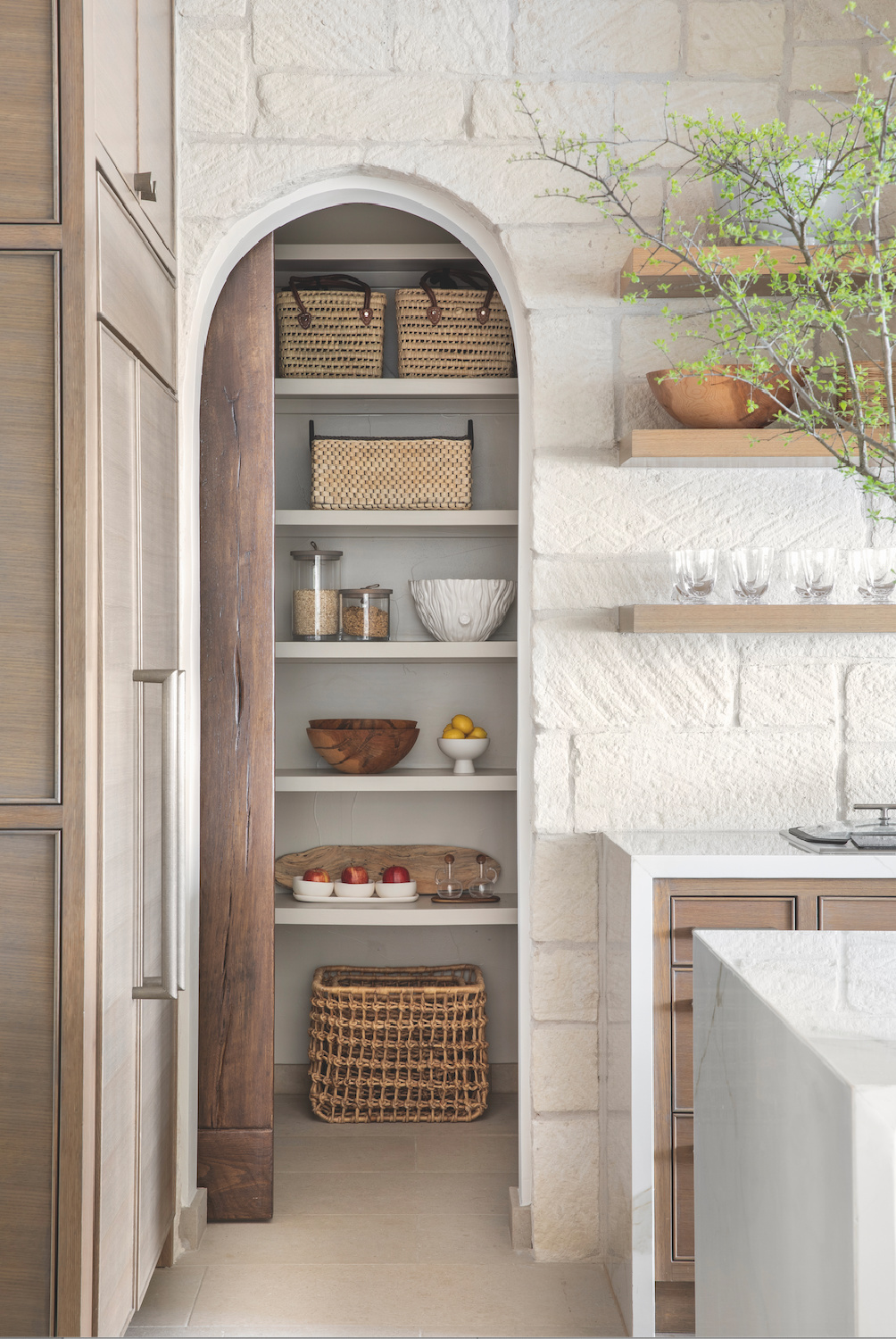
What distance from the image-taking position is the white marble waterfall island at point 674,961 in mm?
2016

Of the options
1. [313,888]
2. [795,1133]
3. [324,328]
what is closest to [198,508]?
[324,328]

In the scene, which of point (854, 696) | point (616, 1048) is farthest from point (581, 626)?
point (616, 1048)

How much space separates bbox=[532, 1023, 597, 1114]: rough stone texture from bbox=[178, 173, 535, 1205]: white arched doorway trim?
0.12 ft

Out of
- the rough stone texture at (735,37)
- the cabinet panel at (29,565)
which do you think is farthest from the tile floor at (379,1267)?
the rough stone texture at (735,37)

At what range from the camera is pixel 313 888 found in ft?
10.0

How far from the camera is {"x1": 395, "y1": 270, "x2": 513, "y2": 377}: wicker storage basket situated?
118 inches

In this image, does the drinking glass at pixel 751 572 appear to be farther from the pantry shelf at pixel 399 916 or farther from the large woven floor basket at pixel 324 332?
the large woven floor basket at pixel 324 332

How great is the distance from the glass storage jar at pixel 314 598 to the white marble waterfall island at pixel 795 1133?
203 cm

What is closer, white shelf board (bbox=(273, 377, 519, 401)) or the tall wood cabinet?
the tall wood cabinet

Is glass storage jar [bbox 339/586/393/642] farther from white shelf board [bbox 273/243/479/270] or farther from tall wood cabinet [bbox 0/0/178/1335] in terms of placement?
tall wood cabinet [bbox 0/0/178/1335]

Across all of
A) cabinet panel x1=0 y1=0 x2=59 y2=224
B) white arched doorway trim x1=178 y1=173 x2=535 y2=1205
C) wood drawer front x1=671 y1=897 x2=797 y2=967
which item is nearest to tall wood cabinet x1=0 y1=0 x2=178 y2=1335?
cabinet panel x1=0 y1=0 x2=59 y2=224

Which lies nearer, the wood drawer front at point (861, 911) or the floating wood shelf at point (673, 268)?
the wood drawer front at point (861, 911)

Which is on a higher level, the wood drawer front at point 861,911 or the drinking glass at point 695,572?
the drinking glass at point 695,572

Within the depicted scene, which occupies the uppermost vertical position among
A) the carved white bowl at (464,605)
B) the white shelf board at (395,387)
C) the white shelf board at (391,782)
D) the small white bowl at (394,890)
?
the white shelf board at (395,387)
